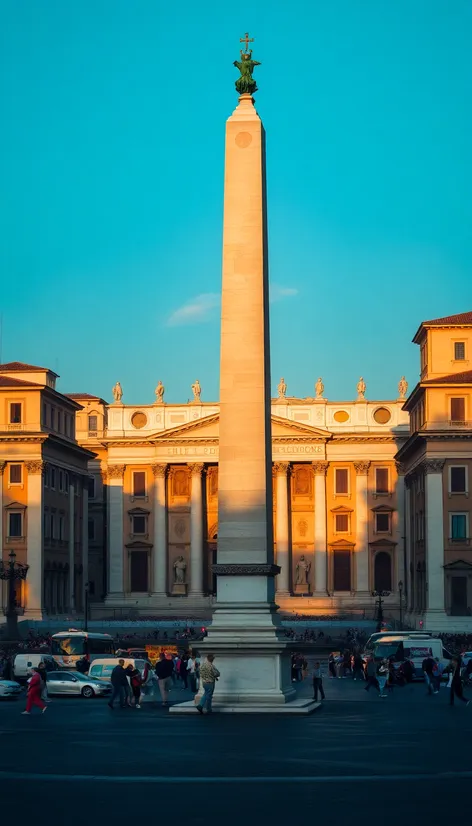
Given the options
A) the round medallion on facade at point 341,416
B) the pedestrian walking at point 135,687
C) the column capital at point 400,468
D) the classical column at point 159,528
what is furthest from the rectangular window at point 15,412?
the pedestrian walking at point 135,687

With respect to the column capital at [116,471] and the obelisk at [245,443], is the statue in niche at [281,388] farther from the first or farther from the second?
the obelisk at [245,443]

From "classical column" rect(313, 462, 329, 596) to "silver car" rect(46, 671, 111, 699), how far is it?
66.4 metres

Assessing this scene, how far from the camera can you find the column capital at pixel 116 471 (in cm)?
11719

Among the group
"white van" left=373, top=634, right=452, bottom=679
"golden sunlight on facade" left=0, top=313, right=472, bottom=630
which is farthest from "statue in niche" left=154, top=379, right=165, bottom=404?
"white van" left=373, top=634, right=452, bottom=679

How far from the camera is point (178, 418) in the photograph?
11762 centimetres

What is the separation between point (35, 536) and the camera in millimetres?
96188

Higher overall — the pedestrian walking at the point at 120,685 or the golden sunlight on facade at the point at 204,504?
the golden sunlight on facade at the point at 204,504

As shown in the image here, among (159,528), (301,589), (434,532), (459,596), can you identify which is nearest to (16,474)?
(159,528)

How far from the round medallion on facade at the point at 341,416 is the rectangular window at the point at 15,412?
1125 inches

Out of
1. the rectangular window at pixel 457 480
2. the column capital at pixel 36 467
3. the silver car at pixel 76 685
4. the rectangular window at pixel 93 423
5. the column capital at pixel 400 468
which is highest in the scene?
the rectangular window at pixel 93 423

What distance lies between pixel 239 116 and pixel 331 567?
82491mm

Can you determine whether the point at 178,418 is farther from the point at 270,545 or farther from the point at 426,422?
the point at 270,545

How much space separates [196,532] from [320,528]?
9.36 m

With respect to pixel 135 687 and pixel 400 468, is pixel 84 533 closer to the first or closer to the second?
pixel 400 468
